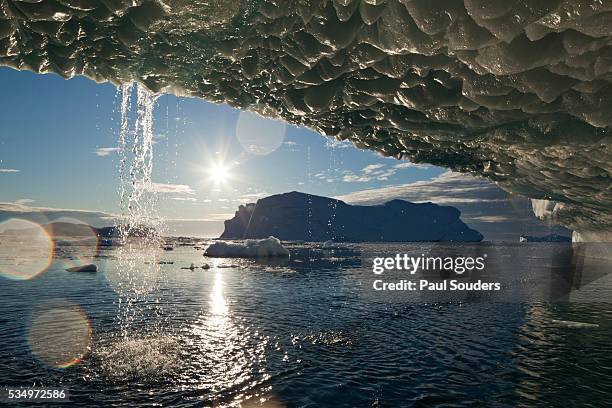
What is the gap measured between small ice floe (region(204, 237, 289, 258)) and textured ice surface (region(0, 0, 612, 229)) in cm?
6644

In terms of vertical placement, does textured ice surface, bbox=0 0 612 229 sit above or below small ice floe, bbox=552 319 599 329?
above

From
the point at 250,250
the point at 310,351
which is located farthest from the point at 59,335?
the point at 250,250

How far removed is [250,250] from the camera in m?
77.9

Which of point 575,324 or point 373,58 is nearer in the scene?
point 373,58

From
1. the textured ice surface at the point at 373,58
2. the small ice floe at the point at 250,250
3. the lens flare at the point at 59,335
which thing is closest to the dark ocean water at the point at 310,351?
the lens flare at the point at 59,335

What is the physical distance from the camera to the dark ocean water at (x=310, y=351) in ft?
34.3

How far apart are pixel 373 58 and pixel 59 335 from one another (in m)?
17.4

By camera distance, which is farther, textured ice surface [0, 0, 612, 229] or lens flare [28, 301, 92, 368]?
lens flare [28, 301, 92, 368]

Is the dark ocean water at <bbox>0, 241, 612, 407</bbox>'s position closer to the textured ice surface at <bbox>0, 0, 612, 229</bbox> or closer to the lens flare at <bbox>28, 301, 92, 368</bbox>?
the lens flare at <bbox>28, 301, 92, 368</bbox>

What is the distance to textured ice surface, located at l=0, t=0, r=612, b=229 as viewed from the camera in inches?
231

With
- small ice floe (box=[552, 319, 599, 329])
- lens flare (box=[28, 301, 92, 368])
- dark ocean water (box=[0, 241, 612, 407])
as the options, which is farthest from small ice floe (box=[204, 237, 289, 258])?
small ice floe (box=[552, 319, 599, 329])

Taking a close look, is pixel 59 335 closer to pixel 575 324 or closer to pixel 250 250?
pixel 575 324

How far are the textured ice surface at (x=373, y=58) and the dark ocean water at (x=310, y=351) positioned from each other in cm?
719

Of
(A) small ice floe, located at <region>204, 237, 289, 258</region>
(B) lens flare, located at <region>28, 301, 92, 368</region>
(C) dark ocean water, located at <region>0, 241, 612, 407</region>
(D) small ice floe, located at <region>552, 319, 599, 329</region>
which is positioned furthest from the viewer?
(A) small ice floe, located at <region>204, 237, 289, 258</region>
